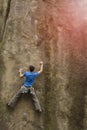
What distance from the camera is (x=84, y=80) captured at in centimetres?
1869

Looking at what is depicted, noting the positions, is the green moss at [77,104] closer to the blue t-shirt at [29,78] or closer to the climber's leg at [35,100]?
the climber's leg at [35,100]

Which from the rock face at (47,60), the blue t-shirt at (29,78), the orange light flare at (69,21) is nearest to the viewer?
the blue t-shirt at (29,78)

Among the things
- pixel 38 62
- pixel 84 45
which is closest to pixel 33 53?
pixel 38 62

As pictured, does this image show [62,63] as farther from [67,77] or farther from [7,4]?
[7,4]

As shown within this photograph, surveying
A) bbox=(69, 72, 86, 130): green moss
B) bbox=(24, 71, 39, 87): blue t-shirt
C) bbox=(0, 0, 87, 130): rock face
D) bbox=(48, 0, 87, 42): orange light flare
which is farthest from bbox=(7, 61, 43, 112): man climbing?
bbox=(48, 0, 87, 42): orange light flare

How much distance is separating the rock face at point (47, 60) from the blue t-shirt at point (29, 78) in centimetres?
40

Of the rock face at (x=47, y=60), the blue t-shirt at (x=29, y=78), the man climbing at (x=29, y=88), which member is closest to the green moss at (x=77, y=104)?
the rock face at (x=47, y=60)

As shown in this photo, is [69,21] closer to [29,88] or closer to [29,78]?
[29,78]

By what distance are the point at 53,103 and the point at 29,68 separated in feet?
4.55

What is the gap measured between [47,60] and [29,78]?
99 cm

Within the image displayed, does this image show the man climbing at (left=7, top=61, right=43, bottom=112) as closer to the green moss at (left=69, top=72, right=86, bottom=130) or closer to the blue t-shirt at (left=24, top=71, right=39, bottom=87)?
the blue t-shirt at (left=24, top=71, right=39, bottom=87)

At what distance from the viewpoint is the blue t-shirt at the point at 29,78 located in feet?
59.4

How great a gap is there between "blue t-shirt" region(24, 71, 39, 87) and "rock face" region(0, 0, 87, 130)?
40 centimetres

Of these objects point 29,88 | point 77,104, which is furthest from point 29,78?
point 77,104
